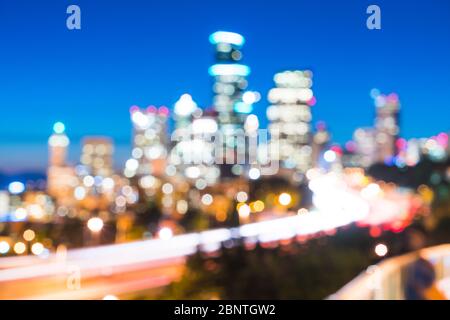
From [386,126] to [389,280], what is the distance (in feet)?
19.8

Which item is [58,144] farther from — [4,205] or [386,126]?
[386,126]

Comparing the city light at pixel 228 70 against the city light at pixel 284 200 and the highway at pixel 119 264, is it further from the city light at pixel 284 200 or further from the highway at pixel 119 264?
the city light at pixel 284 200

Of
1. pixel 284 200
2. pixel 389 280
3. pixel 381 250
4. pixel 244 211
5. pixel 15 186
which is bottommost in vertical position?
pixel 389 280

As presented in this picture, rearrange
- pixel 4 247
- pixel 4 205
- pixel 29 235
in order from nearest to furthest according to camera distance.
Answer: pixel 4 247, pixel 4 205, pixel 29 235

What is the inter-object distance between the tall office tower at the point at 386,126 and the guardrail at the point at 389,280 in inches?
43.0

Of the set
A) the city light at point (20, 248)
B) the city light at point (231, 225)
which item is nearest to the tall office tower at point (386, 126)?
the city light at point (231, 225)

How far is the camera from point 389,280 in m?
4.12

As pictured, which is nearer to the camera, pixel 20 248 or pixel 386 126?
pixel 20 248

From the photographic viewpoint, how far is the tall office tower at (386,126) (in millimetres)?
5486

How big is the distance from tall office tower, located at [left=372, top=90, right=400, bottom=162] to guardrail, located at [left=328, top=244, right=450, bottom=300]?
1.09 meters

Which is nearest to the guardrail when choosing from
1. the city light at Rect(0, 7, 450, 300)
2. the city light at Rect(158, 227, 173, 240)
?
the city light at Rect(0, 7, 450, 300)

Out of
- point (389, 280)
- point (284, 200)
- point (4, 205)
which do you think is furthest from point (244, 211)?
point (389, 280)

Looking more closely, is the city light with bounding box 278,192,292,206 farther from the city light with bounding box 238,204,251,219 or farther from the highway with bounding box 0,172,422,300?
the highway with bounding box 0,172,422,300
